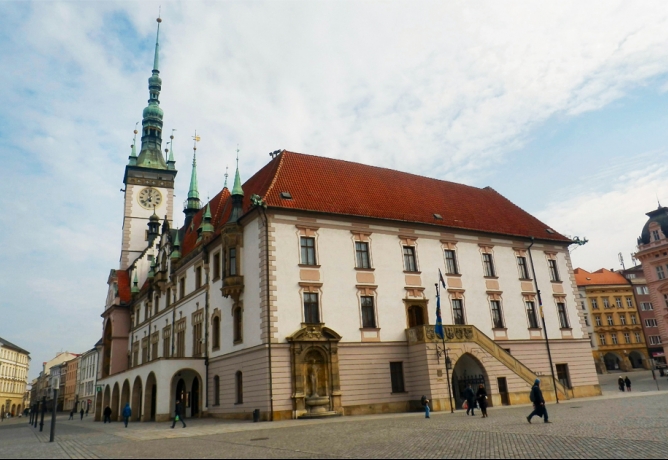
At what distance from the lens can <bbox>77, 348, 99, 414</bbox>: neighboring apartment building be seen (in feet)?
293

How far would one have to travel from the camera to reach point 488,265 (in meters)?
35.5

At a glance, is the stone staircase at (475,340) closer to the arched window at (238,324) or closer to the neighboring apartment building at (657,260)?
the arched window at (238,324)

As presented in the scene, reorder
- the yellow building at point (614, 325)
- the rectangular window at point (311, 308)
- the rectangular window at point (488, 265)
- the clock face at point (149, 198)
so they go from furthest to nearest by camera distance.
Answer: the yellow building at point (614, 325) < the clock face at point (149, 198) < the rectangular window at point (488, 265) < the rectangular window at point (311, 308)

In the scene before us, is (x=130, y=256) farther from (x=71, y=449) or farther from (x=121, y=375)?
(x=71, y=449)

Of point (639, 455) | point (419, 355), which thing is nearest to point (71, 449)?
point (639, 455)

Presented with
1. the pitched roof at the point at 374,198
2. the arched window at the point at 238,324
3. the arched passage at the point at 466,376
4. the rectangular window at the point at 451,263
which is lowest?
the arched passage at the point at 466,376

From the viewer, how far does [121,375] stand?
39.4 meters

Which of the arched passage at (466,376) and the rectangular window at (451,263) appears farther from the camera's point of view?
the rectangular window at (451,263)

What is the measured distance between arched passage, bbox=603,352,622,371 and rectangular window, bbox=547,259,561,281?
162 feet

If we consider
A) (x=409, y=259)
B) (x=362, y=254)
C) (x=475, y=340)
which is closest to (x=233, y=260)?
Result: (x=362, y=254)

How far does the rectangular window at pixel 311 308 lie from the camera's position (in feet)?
92.8

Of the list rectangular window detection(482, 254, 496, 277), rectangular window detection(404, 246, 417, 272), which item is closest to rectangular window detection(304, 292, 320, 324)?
rectangular window detection(404, 246, 417, 272)

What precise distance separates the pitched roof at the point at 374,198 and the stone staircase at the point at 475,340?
7216 mm

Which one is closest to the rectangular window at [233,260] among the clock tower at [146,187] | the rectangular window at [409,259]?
the rectangular window at [409,259]
